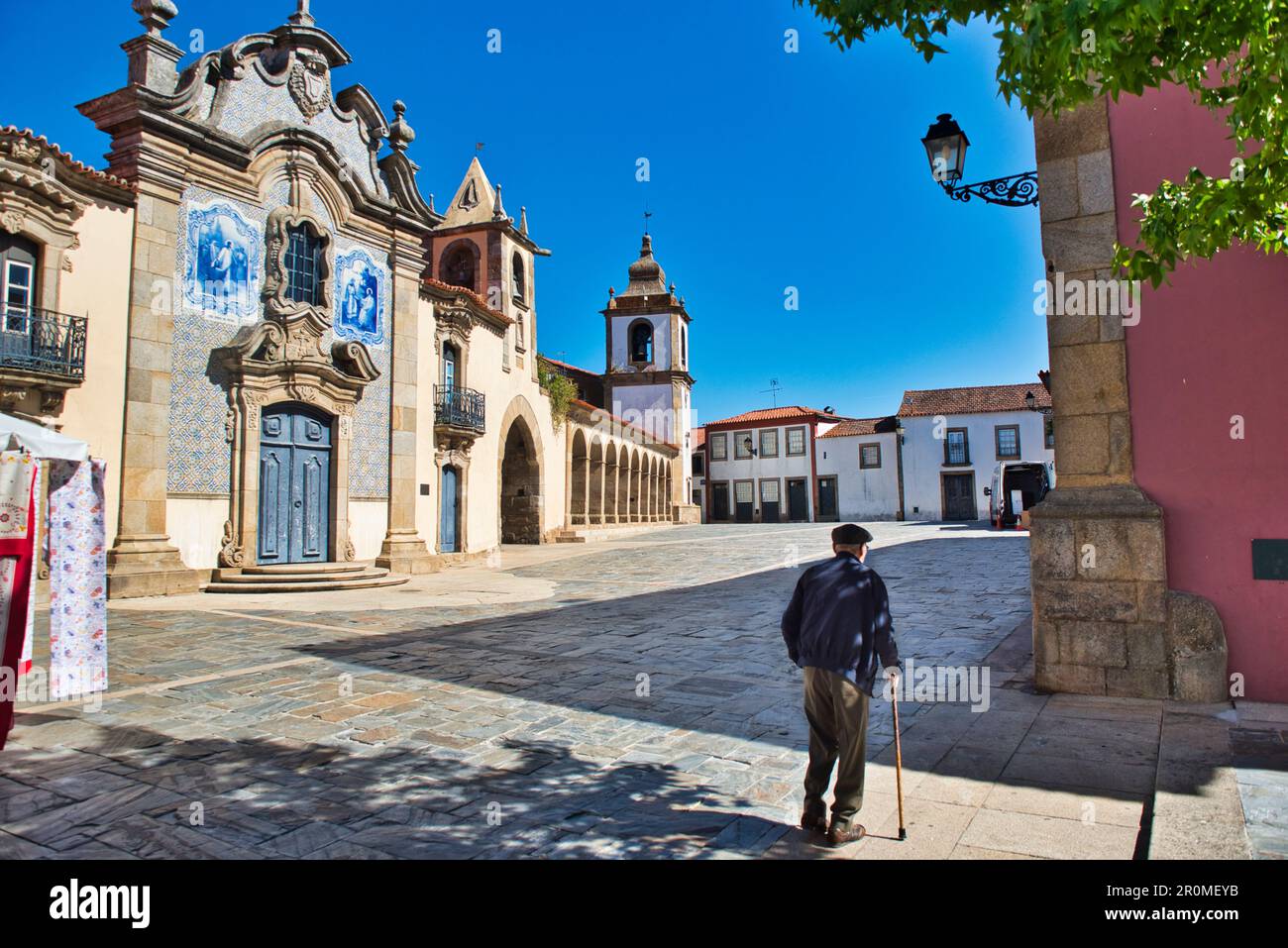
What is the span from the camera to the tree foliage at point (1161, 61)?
2.78m

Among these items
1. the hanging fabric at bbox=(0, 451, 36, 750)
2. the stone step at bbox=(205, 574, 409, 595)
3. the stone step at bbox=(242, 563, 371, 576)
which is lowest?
the stone step at bbox=(205, 574, 409, 595)

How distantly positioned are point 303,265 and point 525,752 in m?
13.1

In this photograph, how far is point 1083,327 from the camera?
19.5ft

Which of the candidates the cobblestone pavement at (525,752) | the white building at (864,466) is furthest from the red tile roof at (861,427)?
the cobblestone pavement at (525,752)

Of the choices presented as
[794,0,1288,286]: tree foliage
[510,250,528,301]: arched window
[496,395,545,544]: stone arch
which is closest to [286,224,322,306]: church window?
[510,250,528,301]: arched window

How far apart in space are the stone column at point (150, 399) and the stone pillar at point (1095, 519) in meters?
11.9

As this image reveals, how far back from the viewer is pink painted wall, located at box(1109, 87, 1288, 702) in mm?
5371

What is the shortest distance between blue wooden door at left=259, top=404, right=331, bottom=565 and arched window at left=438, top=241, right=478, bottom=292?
10.2m

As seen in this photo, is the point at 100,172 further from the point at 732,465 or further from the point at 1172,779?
the point at 732,465

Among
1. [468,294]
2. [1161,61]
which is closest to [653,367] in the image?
[468,294]

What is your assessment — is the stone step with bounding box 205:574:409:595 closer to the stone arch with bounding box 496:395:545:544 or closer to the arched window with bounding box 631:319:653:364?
the stone arch with bounding box 496:395:545:544

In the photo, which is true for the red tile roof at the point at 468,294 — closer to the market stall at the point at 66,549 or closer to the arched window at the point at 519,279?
the arched window at the point at 519,279
